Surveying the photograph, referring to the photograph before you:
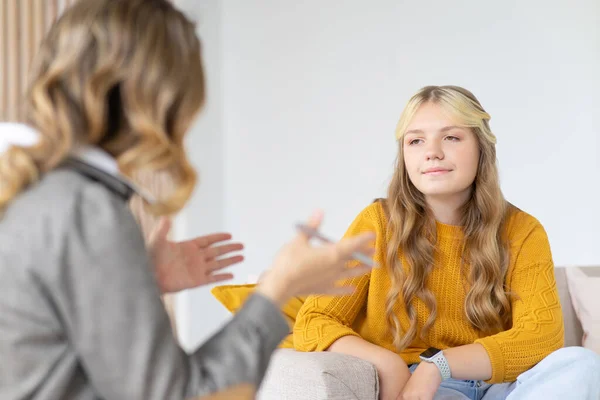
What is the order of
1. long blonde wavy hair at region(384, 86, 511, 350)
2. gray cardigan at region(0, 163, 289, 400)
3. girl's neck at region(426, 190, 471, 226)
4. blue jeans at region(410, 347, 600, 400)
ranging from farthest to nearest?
girl's neck at region(426, 190, 471, 226) < long blonde wavy hair at region(384, 86, 511, 350) < blue jeans at region(410, 347, 600, 400) < gray cardigan at region(0, 163, 289, 400)

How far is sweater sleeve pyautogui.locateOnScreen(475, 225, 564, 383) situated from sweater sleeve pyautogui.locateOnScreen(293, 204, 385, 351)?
1.14 feet

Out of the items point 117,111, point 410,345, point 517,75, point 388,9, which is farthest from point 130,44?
point 388,9

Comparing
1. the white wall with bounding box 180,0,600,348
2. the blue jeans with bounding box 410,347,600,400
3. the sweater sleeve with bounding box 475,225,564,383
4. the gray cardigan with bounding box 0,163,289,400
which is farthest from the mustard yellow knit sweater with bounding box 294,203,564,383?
the white wall with bounding box 180,0,600,348

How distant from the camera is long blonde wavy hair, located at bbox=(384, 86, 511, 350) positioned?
2074 millimetres

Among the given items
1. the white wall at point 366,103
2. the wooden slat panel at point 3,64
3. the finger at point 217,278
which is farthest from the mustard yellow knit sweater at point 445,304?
the wooden slat panel at point 3,64

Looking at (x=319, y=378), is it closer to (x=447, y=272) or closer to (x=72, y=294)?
(x=447, y=272)

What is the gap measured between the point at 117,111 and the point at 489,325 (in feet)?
4.43

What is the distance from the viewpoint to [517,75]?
3.75 metres

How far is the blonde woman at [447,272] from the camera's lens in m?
1.98

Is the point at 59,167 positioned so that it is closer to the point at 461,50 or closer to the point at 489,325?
the point at 489,325

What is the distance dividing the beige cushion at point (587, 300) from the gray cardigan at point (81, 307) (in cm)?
178

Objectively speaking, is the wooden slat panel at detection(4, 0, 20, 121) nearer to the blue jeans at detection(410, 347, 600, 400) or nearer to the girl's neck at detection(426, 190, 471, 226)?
the girl's neck at detection(426, 190, 471, 226)

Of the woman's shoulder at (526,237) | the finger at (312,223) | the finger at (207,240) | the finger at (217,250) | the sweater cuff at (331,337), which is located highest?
the finger at (312,223)

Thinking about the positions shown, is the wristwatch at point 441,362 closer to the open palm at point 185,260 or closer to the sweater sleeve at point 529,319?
the sweater sleeve at point 529,319
